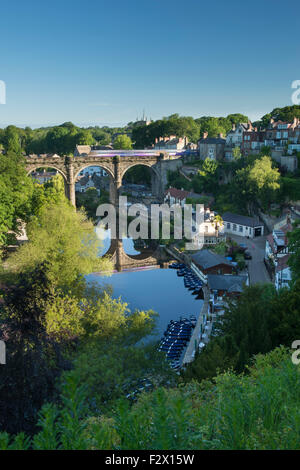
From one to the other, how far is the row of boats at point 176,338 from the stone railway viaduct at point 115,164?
32.2 m

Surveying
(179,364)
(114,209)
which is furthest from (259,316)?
(114,209)

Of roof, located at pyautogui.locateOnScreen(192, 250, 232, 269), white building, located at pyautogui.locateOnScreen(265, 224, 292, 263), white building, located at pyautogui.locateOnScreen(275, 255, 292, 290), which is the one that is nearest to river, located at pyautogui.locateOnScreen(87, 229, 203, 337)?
roof, located at pyautogui.locateOnScreen(192, 250, 232, 269)

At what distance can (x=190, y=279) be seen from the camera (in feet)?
105

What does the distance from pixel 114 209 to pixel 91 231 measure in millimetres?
30243

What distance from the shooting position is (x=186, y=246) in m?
38.3

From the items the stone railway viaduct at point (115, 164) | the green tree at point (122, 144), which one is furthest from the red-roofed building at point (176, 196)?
the green tree at point (122, 144)

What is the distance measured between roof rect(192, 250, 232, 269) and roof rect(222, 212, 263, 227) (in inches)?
282

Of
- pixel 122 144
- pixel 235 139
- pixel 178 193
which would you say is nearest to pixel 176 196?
pixel 178 193

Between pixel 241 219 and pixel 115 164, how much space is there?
23375mm

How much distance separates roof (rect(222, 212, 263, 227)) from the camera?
38850mm

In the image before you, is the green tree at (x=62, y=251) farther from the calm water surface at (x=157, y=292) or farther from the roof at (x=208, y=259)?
the roof at (x=208, y=259)

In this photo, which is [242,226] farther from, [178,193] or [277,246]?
[178,193]

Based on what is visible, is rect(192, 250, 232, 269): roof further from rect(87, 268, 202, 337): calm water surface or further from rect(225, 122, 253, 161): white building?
rect(225, 122, 253, 161): white building
